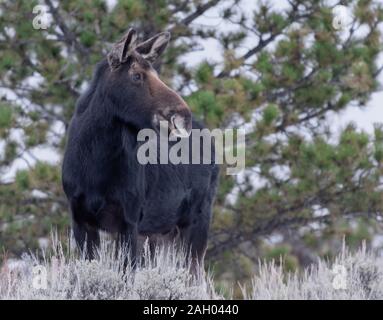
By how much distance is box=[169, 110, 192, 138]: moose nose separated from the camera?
8.23 metres

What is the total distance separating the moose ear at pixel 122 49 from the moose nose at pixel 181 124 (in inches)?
29.3

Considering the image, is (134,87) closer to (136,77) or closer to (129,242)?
(136,77)

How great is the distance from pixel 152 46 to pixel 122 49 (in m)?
0.40

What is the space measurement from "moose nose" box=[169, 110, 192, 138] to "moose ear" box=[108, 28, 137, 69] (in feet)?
2.44

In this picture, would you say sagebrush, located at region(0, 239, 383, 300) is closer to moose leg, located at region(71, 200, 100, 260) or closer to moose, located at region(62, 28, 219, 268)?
moose leg, located at region(71, 200, 100, 260)

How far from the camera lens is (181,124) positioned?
8266 mm

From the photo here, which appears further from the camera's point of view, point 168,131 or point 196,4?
point 196,4

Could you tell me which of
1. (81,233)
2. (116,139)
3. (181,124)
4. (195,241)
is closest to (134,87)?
(116,139)

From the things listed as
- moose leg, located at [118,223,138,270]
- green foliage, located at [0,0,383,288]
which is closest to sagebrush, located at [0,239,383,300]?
moose leg, located at [118,223,138,270]

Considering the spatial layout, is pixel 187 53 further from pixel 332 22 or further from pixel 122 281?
pixel 122 281

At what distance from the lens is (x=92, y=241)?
28.3 feet

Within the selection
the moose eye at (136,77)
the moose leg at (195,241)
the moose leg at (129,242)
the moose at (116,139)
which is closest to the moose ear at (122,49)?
the moose at (116,139)
